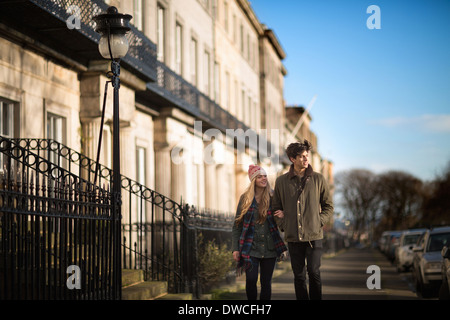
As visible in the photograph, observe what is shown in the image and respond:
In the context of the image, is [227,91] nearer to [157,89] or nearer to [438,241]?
[157,89]

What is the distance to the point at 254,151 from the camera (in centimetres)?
4128

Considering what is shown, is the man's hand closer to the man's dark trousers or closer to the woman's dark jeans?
the man's dark trousers

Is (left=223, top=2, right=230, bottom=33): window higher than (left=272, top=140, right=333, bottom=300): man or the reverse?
higher

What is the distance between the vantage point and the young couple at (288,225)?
8680 millimetres

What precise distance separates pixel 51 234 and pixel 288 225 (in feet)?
9.34

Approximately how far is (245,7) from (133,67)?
2406 cm

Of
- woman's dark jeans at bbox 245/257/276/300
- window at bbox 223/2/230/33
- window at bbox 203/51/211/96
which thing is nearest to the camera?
woman's dark jeans at bbox 245/257/276/300

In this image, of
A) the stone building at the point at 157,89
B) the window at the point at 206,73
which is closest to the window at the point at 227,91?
the stone building at the point at 157,89

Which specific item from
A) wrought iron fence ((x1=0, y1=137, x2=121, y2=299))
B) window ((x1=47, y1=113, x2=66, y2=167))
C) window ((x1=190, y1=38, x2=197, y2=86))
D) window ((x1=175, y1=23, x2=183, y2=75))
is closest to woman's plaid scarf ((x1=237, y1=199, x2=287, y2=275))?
wrought iron fence ((x1=0, y1=137, x2=121, y2=299))

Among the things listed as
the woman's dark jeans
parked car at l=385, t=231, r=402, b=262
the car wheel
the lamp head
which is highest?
the lamp head

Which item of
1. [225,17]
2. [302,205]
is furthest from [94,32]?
[225,17]

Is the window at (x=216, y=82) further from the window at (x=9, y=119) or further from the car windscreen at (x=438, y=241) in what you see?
the window at (x=9, y=119)

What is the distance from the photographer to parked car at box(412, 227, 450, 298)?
15.5 m
